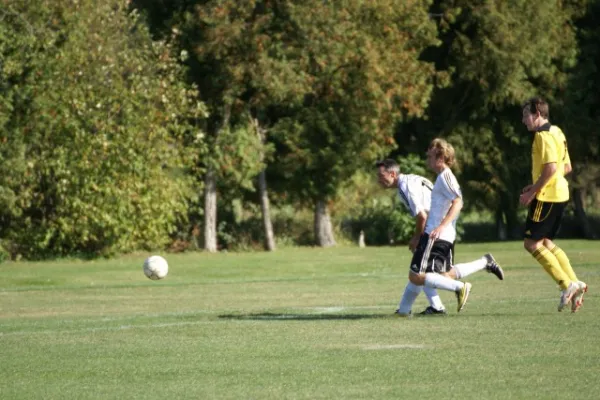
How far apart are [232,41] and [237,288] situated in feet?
49.1

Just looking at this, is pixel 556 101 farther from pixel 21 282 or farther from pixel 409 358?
pixel 409 358

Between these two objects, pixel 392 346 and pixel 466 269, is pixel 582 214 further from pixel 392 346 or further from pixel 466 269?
pixel 392 346

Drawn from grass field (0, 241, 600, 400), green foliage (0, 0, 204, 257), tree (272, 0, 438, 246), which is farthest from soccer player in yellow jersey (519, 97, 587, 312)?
tree (272, 0, 438, 246)

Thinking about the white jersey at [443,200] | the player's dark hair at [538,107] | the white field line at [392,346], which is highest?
the player's dark hair at [538,107]

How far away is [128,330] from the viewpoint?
13.0m

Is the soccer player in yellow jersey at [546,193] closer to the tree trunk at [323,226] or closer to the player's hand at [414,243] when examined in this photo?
the player's hand at [414,243]

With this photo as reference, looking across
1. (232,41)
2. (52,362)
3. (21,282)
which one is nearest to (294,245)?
(232,41)

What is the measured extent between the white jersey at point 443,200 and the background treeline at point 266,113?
18229mm

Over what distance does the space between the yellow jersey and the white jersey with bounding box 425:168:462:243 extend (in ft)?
3.04

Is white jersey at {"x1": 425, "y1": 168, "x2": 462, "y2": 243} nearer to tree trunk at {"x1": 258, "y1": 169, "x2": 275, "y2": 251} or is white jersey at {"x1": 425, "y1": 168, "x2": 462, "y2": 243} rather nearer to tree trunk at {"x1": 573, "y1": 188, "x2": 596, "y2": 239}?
tree trunk at {"x1": 258, "y1": 169, "x2": 275, "y2": 251}

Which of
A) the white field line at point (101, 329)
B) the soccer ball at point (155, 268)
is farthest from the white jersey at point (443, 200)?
the soccer ball at point (155, 268)

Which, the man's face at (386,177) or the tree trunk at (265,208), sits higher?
the man's face at (386,177)

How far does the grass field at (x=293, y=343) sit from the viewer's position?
28.3 ft

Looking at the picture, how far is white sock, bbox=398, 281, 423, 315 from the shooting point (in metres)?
13.7
